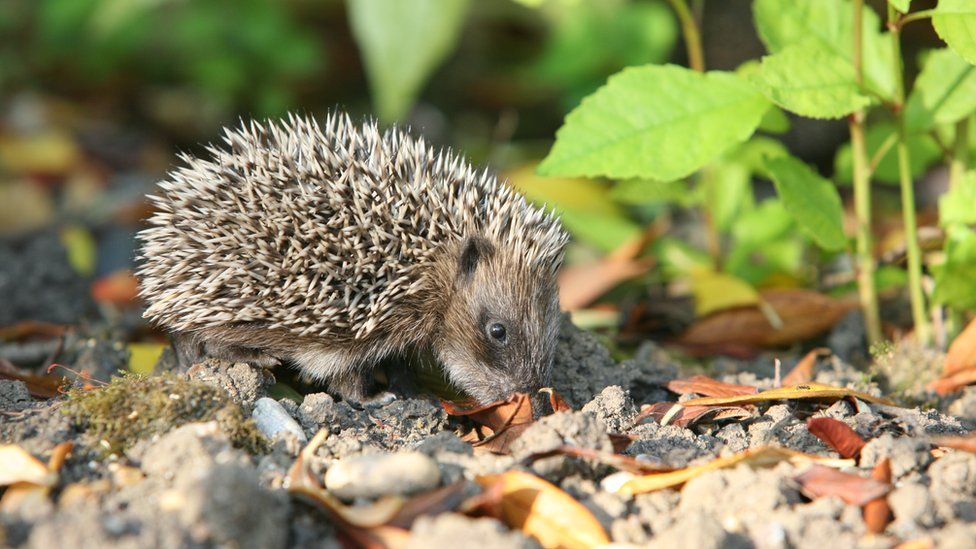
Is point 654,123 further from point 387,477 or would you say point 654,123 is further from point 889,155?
point 387,477

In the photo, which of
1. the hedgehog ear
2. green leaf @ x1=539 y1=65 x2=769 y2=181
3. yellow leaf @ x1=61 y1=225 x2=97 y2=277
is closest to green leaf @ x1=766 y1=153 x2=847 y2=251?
green leaf @ x1=539 y1=65 x2=769 y2=181

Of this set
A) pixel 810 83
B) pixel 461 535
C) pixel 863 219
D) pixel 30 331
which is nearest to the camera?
pixel 461 535

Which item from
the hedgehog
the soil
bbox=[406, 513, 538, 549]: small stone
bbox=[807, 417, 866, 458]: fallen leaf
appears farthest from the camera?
the hedgehog

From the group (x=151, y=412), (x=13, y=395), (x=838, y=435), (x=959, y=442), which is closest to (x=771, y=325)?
(x=838, y=435)

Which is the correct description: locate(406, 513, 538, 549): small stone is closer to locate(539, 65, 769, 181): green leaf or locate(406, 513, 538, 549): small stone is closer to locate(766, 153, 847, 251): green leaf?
locate(539, 65, 769, 181): green leaf

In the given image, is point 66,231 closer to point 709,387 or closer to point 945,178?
point 709,387

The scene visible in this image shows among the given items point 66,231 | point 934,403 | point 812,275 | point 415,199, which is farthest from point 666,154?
point 66,231
